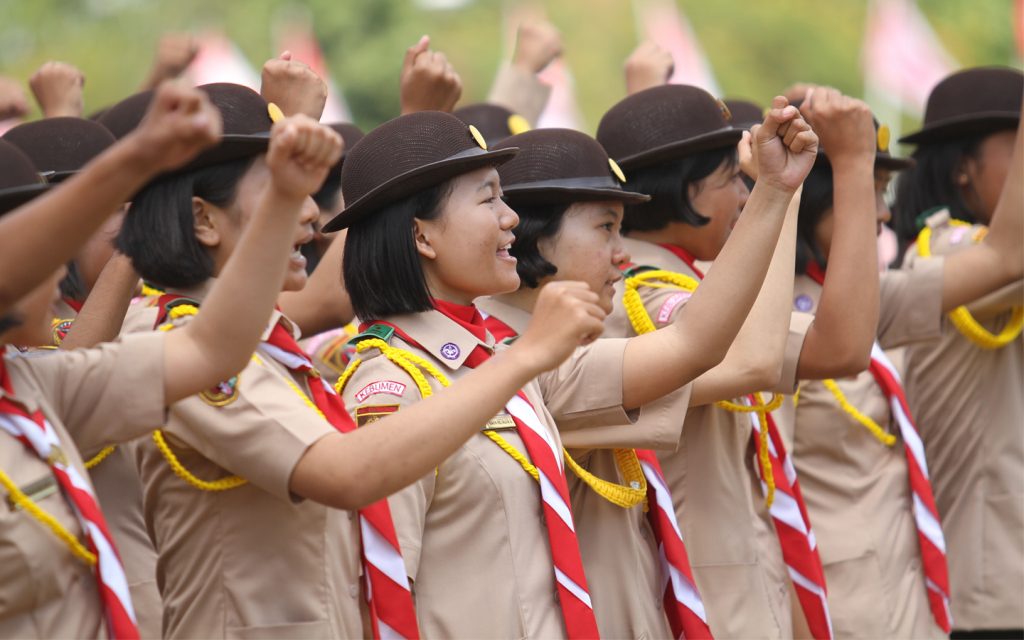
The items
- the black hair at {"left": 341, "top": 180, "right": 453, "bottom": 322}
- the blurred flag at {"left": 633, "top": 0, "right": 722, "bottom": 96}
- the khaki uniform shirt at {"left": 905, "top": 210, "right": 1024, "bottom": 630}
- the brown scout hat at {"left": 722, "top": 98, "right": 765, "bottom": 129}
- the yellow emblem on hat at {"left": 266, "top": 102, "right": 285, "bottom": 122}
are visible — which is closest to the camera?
the yellow emblem on hat at {"left": 266, "top": 102, "right": 285, "bottom": 122}

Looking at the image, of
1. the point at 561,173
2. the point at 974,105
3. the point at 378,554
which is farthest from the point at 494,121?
the point at 378,554

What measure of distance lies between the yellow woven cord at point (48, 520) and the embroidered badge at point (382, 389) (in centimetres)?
90

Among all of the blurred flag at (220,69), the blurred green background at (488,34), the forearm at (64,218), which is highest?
the forearm at (64,218)

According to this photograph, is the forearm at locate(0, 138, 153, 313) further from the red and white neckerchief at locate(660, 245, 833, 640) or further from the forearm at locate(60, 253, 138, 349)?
the red and white neckerchief at locate(660, 245, 833, 640)

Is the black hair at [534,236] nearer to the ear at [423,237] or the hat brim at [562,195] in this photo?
the hat brim at [562,195]

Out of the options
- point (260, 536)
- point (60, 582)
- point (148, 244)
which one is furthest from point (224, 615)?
point (148, 244)

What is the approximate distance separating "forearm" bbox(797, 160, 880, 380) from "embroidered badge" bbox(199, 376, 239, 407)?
1902mm

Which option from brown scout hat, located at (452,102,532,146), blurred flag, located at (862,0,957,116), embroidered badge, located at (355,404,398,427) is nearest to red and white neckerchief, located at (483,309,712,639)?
embroidered badge, located at (355,404,398,427)

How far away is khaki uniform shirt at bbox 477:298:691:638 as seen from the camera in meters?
3.79

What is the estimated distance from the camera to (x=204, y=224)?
3.21 meters

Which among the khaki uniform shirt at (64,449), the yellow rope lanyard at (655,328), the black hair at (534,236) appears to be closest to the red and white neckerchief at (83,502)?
the khaki uniform shirt at (64,449)

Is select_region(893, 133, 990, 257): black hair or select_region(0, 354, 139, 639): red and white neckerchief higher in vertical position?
select_region(0, 354, 139, 639): red and white neckerchief

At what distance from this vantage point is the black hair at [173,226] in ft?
10.3

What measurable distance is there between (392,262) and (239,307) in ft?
3.35
